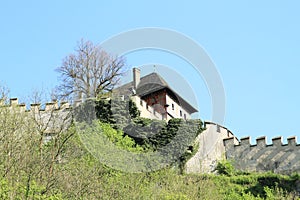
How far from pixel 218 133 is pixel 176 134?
2.60m

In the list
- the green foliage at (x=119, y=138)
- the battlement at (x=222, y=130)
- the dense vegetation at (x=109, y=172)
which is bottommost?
the dense vegetation at (x=109, y=172)

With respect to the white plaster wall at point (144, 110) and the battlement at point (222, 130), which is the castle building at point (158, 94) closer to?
the white plaster wall at point (144, 110)

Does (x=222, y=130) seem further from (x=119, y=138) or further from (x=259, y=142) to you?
(x=119, y=138)

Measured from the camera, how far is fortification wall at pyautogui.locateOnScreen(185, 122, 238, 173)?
30.8 m

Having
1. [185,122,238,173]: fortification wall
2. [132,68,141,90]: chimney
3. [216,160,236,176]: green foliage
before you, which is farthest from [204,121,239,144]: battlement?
[132,68,141,90]: chimney

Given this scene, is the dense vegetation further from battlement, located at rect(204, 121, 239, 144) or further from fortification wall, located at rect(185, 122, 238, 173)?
battlement, located at rect(204, 121, 239, 144)

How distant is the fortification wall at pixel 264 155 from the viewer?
31.8 meters

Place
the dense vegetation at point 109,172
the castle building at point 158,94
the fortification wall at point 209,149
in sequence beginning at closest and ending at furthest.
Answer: the dense vegetation at point 109,172 → the fortification wall at point 209,149 → the castle building at point 158,94

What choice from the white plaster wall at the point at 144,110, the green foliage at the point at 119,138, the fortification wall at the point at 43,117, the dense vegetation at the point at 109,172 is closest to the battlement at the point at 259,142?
the dense vegetation at the point at 109,172

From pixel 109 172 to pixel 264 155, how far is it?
31.4 ft

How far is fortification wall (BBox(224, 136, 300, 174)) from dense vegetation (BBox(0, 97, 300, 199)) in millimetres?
1128

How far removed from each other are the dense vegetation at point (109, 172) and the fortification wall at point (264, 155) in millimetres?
1128

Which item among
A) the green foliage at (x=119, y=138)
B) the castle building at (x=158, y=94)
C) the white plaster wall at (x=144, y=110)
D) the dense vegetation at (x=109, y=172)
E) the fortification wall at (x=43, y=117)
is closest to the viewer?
the dense vegetation at (x=109, y=172)

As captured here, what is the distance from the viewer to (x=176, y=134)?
31359mm
